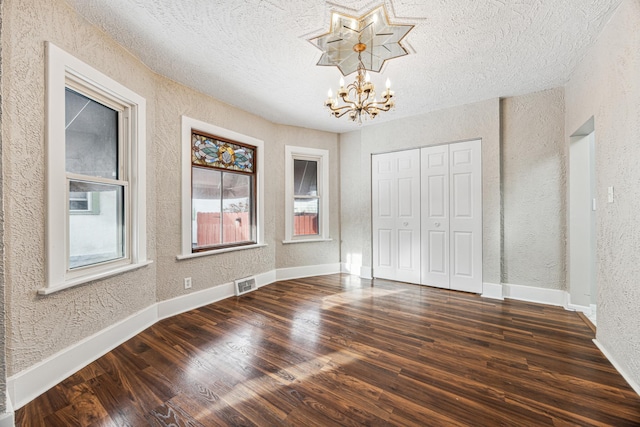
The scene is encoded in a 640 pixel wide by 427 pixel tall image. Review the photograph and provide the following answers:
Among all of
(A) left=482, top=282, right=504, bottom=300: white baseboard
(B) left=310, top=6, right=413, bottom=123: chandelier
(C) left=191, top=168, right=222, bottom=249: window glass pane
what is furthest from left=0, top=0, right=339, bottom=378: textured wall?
(A) left=482, top=282, right=504, bottom=300: white baseboard

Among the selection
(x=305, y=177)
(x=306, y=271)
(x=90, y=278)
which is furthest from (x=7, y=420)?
(x=305, y=177)

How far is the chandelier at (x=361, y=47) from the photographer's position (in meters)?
2.07

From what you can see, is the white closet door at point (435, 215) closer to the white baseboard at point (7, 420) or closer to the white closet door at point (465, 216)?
the white closet door at point (465, 216)

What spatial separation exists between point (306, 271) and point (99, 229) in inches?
120

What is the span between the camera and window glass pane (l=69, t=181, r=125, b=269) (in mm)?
2061

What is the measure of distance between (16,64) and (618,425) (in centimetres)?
396

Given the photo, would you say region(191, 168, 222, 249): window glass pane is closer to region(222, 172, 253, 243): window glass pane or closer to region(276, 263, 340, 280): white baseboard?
region(222, 172, 253, 243): window glass pane

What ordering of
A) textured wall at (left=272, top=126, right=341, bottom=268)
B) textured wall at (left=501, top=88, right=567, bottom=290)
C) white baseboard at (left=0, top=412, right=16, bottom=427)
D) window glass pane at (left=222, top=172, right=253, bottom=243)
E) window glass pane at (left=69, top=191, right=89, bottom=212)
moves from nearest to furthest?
white baseboard at (left=0, top=412, right=16, bottom=427) → window glass pane at (left=69, top=191, right=89, bottom=212) → textured wall at (left=501, top=88, right=567, bottom=290) → window glass pane at (left=222, top=172, right=253, bottom=243) → textured wall at (left=272, top=126, right=341, bottom=268)

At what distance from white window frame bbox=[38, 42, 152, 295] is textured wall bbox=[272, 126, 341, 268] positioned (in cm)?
210

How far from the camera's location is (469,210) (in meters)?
3.70

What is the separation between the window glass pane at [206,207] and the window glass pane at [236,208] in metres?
0.10

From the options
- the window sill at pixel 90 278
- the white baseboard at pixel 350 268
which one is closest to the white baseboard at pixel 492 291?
the white baseboard at pixel 350 268

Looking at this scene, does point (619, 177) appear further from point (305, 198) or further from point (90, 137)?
point (90, 137)

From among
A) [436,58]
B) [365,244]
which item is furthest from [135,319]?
[436,58]
